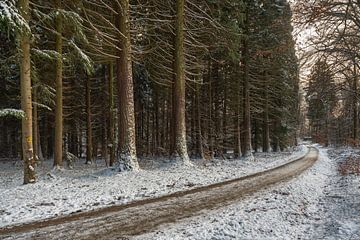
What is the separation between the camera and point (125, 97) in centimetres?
1384

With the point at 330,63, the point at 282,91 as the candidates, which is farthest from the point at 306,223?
the point at 282,91

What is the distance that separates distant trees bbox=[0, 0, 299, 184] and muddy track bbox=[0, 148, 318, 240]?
190 inches

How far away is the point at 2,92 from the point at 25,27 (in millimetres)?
15514

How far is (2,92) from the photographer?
23.0 metres

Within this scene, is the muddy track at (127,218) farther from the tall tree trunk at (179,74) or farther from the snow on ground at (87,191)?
the tall tree trunk at (179,74)

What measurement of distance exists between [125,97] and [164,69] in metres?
6.23

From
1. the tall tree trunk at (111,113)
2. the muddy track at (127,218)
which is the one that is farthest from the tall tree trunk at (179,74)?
the muddy track at (127,218)

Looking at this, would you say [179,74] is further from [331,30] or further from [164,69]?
[331,30]

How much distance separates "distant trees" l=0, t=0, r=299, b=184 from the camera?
13.9m

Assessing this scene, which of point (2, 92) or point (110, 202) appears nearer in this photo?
point (110, 202)

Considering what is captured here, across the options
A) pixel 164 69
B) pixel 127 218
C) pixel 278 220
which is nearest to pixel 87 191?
pixel 127 218

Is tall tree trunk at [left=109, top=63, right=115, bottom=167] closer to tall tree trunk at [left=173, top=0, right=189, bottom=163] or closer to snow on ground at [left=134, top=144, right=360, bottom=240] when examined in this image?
tall tree trunk at [left=173, top=0, right=189, bottom=163]

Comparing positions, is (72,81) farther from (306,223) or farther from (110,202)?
(306,223)

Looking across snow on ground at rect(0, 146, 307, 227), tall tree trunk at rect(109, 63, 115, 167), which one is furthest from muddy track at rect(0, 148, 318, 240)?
tall tree trunk at rect(109, 63, 115, 167)
